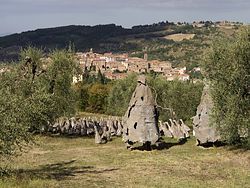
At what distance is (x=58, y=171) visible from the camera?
85.8 ft

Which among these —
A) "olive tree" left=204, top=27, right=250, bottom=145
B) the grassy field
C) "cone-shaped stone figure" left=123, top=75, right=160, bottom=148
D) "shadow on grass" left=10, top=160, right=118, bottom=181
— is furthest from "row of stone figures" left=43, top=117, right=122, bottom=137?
"shadow on grass" left=10, top=160, right=118, bottom=181

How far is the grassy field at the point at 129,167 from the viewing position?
22500mm

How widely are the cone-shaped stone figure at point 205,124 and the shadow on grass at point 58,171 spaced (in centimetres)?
908

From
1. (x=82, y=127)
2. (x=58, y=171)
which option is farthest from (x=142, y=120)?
(x=82, y=127)

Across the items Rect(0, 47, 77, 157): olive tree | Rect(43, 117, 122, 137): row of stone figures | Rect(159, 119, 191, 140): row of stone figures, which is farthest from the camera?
Rect(43, 117, 122, 137): row of stone figures

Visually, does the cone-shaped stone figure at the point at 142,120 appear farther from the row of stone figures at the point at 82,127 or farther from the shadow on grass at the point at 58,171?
the row of stone figures at the point at 82,127

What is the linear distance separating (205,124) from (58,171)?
11908 mm

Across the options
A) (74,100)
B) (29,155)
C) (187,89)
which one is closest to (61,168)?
(29,155)

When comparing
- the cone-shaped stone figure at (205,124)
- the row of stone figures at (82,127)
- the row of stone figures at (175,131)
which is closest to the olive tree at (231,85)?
the cone-shaped stone figure at (205,124)

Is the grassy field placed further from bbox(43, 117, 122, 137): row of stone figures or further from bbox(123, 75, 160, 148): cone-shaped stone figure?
bbox(43, 117, 122, 137): row of stone figures

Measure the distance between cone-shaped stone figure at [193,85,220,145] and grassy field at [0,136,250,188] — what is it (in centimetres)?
78

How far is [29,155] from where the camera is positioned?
32.1 metres

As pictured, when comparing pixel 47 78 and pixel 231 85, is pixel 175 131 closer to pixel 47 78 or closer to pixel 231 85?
pixel 231 85

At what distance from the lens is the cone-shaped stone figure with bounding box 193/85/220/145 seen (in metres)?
32.5
